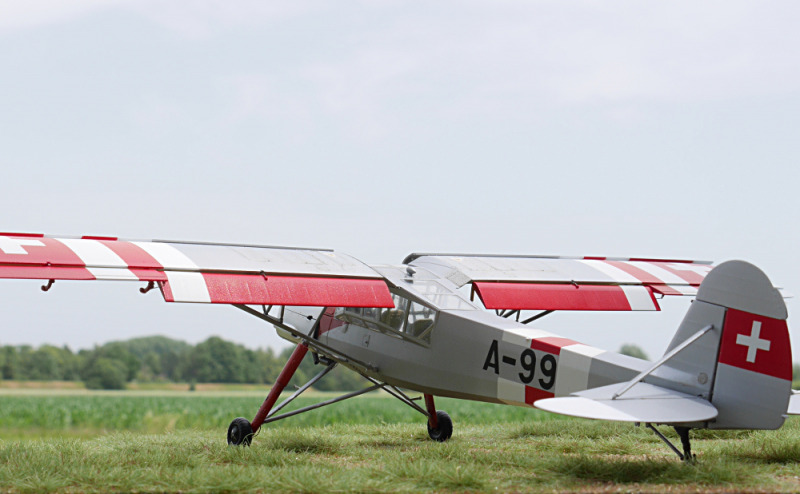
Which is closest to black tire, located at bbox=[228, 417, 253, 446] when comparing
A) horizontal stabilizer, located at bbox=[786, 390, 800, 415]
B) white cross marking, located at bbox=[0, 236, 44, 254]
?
white cross marking, located at bbox=[0, 236, 44, 254]

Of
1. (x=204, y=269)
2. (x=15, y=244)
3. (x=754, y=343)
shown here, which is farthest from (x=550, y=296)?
(x=15, y=244)

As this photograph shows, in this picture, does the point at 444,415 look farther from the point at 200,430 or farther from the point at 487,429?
the point at 200,430

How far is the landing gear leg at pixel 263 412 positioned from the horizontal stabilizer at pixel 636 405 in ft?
14.5

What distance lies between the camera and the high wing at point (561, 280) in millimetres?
11008

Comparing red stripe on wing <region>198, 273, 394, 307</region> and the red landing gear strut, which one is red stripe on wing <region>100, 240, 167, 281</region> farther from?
the red landing gear strut

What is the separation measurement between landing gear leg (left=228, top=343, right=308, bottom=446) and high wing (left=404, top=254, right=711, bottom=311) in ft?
7.82

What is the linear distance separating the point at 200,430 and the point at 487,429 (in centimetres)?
493

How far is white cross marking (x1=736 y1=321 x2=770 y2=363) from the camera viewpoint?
682cm

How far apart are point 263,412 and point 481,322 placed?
319 cm

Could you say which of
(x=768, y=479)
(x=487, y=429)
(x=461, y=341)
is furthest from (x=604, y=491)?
(x=487, y=429)

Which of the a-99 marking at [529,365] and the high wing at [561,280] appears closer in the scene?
the a-99 marking at [529,365]

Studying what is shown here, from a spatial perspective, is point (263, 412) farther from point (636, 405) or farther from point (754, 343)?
point (754, 343)

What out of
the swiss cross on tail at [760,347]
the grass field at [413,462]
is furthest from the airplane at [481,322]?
the grass field at [413,462]

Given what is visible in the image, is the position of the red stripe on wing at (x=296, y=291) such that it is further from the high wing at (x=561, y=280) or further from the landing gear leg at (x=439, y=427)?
the landing gear leg at (x=439, y=427)
